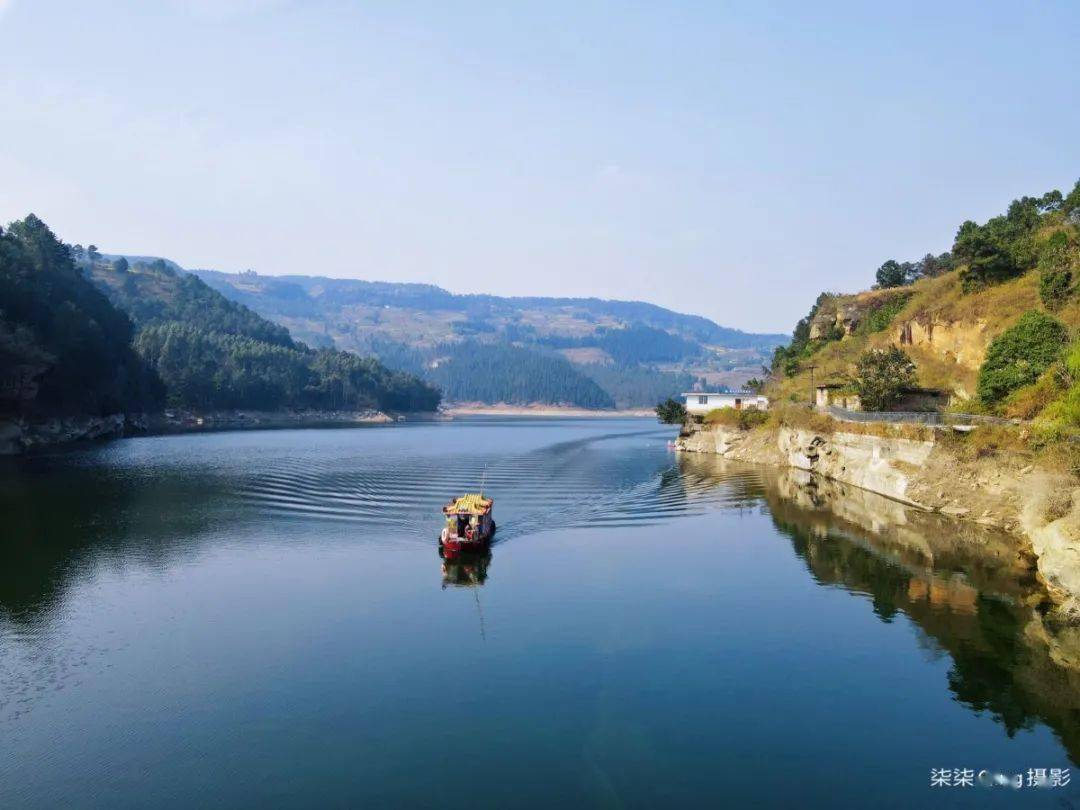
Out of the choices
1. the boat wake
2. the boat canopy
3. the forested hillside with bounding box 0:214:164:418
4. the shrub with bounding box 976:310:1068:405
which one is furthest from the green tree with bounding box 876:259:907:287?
the forested hillside with bounding box 0:214:164:418

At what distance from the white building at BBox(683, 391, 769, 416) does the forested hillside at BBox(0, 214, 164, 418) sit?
98.0 metres

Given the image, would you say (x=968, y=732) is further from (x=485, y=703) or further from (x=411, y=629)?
(x=411, y=629)

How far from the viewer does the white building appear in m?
125

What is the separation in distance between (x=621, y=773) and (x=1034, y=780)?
466 inches

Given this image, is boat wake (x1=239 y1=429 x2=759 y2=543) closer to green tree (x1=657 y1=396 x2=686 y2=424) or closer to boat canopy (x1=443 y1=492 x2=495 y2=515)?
boat canopy (x1=443 y1=492 x2=495 y2=515)

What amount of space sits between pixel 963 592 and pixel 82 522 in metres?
58.0

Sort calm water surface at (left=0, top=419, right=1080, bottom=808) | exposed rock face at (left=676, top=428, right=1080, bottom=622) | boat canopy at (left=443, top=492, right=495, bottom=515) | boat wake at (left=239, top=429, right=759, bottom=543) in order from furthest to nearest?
1. boat wake at (left=239, top=429, right=759, bottom=543)
2. boat canopy at (left=443, top=492, right=495, bottom=515)
3. exposed rock face at (left=676, top=428, right=1080, bottom=622)
4. calm water surface at (left=0, top=419, right=1080, bottom=808)

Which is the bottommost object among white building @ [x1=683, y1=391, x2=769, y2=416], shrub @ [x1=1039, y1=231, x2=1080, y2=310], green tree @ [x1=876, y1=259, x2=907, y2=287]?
white building @ [x1=683, y1=391, x2=769, y2=416]

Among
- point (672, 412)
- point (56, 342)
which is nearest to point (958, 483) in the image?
point (672, 412)

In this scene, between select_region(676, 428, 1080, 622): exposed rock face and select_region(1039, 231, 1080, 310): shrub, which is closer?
select_region(676, 428, 1080, 622): exposed rock face

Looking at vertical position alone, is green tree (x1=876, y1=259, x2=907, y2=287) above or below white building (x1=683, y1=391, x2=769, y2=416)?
above

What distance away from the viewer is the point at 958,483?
58.3m

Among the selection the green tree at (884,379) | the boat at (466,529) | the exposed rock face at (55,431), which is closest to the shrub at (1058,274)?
the green tree at (884,379)

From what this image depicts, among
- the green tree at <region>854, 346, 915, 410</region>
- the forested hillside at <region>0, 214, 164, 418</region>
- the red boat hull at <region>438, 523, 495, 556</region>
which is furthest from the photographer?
the forested hillside at <region>0, 214, 164, 418</region>
